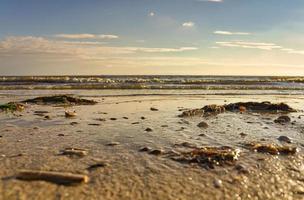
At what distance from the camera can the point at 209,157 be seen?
7.69 m

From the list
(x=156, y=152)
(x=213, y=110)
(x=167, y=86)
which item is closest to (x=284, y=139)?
(x=156, y=152)

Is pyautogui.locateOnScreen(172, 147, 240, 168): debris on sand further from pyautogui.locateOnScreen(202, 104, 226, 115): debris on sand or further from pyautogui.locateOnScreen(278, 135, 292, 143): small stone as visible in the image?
pyautogui.locateOnScreen(202, 104, 226, 115): debris on sand

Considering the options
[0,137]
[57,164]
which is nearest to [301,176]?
[57,164]

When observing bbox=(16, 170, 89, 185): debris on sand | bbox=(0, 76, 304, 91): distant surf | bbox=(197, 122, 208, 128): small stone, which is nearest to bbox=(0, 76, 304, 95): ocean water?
bbox=(0, 76, 304, 91): distant surf

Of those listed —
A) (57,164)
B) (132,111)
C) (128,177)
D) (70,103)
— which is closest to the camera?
(128,177)

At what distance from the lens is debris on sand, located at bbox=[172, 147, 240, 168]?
748 cm

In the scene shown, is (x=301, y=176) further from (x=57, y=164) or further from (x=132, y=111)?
(x=132, y=111)

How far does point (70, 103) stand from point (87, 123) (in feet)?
24.0

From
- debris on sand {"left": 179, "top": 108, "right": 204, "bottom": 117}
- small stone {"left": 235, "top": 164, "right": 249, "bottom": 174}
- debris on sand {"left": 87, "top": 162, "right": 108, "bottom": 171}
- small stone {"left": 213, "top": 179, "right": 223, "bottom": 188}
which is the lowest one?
small stone {"left": 213, "top": 179, "right": 223, "bottom": 188}

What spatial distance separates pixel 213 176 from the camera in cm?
676

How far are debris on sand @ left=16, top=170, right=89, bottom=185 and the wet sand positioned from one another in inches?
4.9

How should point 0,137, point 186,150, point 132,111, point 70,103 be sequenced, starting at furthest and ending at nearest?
point 70,103 < point 132,111 < point 0,137 < point 186,150

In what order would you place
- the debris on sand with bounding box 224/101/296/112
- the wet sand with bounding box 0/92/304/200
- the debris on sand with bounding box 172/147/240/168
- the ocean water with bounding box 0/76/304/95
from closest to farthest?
1. the wet sand with bounding box 0/92/304/200
2. the debris on sand with bounding box 172/147/240/168
3. the debris on sand with bounding box 224/101/296/112
4. the ocean water with bounding box 0/76/304/95

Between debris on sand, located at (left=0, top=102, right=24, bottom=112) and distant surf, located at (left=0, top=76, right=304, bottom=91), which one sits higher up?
debris on sand, located at (left=0, top=102, right=24, bottom=112)
